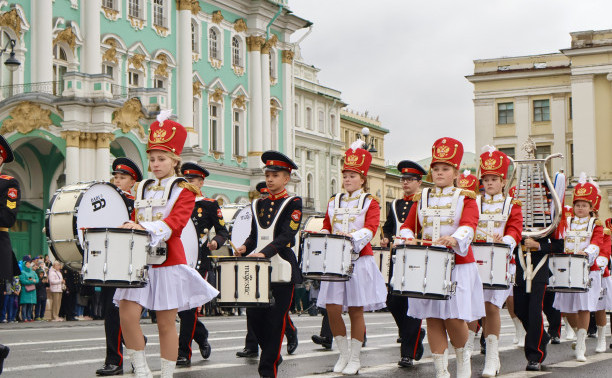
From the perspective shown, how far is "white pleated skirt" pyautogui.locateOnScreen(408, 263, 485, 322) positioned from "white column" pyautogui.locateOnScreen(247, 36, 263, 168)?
4308 cm

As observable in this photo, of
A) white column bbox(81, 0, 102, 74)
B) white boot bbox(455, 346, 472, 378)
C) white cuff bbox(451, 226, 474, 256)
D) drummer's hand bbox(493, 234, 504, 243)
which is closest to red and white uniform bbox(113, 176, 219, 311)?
white cuff bbox(451, 226, 474, 256)

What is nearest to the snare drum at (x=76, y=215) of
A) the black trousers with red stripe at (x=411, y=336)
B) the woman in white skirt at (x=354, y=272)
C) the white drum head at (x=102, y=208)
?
the white drum head at (x=102, y=208)

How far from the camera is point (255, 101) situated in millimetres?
53188

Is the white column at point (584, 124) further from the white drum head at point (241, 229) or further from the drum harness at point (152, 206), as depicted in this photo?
the drum harness at point (152, 206)

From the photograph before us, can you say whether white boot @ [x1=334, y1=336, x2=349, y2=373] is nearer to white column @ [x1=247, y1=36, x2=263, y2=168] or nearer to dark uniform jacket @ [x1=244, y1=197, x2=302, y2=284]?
dark uniform jacket @ [x1=244, y1=197, x2=302, y2=284]

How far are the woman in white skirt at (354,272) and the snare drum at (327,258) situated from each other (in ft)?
0.67

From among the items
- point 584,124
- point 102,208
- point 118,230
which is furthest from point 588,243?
point 584,124

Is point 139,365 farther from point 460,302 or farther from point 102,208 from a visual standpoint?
point 102,208

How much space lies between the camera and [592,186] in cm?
1529

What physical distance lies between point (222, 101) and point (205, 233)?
3821cm

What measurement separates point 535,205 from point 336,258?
3.46 metres

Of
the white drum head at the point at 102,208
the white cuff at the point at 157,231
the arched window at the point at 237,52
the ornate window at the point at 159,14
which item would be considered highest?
the ornate window at the point at 159,14

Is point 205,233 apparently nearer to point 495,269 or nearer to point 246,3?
point 495,269

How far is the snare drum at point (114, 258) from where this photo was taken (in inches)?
335
